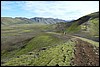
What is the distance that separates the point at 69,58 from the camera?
137 feet

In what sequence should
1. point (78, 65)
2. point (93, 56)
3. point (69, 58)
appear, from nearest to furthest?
point (78, 65)
point (69, 58)
point (93, 56)

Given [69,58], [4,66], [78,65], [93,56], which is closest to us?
[78,65]

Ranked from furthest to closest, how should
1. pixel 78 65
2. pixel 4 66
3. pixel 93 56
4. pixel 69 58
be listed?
1. pixel 93 56
2. pixel 69 58
3. pixel 4 66
4. pixel 78 65

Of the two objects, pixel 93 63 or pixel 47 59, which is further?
pixel 47 59

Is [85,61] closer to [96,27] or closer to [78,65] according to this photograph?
[78,65]

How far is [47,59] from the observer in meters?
42.8

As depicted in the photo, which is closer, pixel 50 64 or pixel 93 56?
pixel 50 64

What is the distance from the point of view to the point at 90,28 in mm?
139875

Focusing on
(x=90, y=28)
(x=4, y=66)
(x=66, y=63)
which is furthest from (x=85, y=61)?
(x=90, y=28)

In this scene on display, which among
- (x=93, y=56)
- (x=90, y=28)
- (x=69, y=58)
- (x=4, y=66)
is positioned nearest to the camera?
(x=4, y=66)

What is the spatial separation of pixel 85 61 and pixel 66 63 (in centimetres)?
453

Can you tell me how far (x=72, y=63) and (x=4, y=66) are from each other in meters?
12.8

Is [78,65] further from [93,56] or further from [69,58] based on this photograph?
[93,56]

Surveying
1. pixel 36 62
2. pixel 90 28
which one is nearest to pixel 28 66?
pixel 36 62
